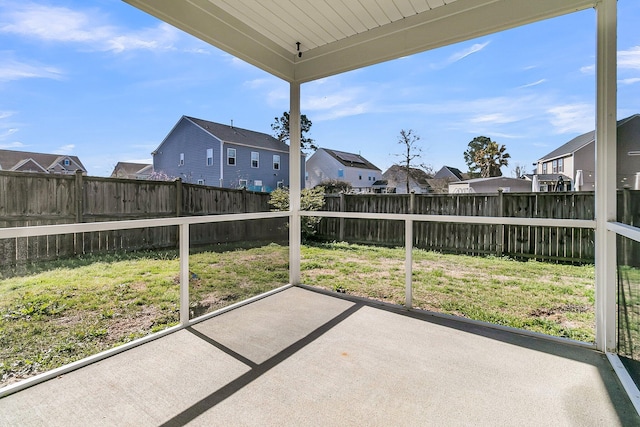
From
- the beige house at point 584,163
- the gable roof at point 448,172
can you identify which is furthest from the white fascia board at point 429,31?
the gable roof at point 448,172

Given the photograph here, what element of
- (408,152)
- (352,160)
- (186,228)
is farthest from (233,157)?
(408,152)

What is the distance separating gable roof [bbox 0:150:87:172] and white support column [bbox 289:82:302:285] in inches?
83.6

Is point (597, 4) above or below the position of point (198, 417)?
above

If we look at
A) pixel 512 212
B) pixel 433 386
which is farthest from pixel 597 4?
pixel 433 386

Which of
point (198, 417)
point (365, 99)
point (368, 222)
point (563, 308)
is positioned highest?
point (365, 99)

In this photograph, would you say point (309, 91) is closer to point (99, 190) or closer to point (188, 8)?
point (188, 8)

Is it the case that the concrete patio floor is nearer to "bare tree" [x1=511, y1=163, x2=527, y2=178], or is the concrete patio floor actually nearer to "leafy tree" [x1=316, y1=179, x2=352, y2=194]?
"bare tree" [x1=511, y1=163, x2=527, y2=178]

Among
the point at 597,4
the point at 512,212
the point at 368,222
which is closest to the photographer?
the point at 597,4

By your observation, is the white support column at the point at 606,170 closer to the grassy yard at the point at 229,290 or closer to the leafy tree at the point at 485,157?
the grassy yard at the point at 229,290

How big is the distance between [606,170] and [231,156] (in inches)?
116

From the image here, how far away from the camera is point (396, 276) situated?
344 centimetres

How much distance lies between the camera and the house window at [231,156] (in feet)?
9.91

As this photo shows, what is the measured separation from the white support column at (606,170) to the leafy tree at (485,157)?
2.19 ft

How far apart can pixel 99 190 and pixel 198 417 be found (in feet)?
5.30
